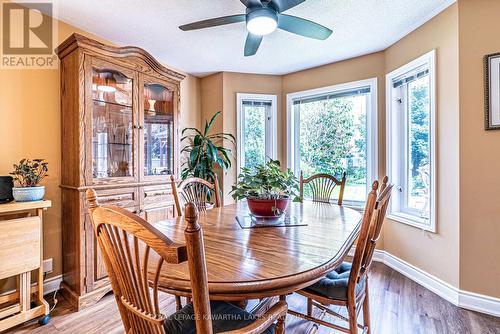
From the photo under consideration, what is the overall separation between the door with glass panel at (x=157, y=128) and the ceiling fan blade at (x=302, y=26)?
1.47 metres

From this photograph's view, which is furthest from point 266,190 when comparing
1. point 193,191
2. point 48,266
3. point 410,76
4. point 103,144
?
point 410,76

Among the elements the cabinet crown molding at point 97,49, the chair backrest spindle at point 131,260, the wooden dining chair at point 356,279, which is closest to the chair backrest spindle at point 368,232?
the wooden dining chair at point 356,279

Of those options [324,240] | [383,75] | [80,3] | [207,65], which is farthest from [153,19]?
[383,75]

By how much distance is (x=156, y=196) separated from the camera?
261 centimetres

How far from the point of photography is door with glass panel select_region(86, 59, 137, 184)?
2.15 m

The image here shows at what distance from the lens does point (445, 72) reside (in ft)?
7.27

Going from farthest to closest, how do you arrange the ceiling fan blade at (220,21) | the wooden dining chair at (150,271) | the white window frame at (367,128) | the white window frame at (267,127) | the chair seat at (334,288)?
the white window frame at (267,127)
the white window frame at (367,128)
the ceiling fan blade at (220,21)
the chair seat at (334,288)
the wooden dining chair at (150,271)

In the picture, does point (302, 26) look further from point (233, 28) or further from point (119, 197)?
point (119, 197)

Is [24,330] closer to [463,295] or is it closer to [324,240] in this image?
[324,240]

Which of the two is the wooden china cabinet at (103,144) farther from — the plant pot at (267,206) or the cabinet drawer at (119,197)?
the plant pot at (267,206)

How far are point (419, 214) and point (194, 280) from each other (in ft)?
9.01

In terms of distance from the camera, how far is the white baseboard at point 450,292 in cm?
197

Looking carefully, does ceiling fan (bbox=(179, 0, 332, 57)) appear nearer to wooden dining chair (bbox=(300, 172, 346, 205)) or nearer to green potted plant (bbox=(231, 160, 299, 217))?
green potted plant (bbox=(231, 160, 299, 217))

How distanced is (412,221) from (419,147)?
2.51ft
